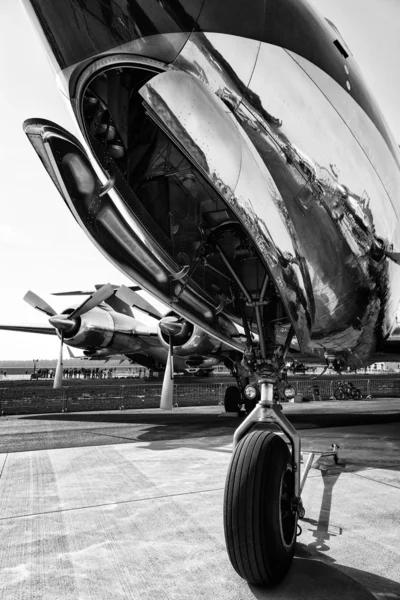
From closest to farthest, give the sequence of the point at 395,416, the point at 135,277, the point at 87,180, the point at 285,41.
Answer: the point at 285,41 → the point at 87,180 → the point at 135,277 → the point at 395,416

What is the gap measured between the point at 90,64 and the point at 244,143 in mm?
811

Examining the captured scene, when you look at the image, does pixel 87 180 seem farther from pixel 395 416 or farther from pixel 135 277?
pixel 395 416

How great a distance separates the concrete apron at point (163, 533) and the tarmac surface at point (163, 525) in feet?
0.03

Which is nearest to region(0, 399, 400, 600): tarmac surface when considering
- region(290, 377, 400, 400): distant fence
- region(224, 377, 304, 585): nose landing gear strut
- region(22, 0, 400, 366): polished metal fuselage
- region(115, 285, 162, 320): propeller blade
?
region(224, 377, 304, 585): nose landing gear strut

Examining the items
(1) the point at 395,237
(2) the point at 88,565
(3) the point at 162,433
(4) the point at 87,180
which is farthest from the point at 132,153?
(3) the point at 162,433

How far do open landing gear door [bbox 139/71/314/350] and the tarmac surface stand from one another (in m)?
1.84

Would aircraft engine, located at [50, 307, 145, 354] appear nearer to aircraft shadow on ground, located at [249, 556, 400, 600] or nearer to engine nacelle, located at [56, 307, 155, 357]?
engine nacelle, located at [56, 307, 155, 357]

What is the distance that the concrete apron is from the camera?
2561 millimetres

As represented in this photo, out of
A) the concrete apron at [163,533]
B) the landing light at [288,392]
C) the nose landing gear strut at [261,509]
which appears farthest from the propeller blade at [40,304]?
the nose landing gear strut at [261,509]

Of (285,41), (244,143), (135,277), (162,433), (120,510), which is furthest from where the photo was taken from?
(162,433)

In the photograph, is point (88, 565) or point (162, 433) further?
point (162, 433)

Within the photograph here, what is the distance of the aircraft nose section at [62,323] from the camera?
452 inches

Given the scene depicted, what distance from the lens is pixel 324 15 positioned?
2.48 m

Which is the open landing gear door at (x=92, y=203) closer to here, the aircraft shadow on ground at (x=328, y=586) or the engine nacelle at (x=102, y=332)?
the aircraft shadow on ground at (x=328, y=586)
